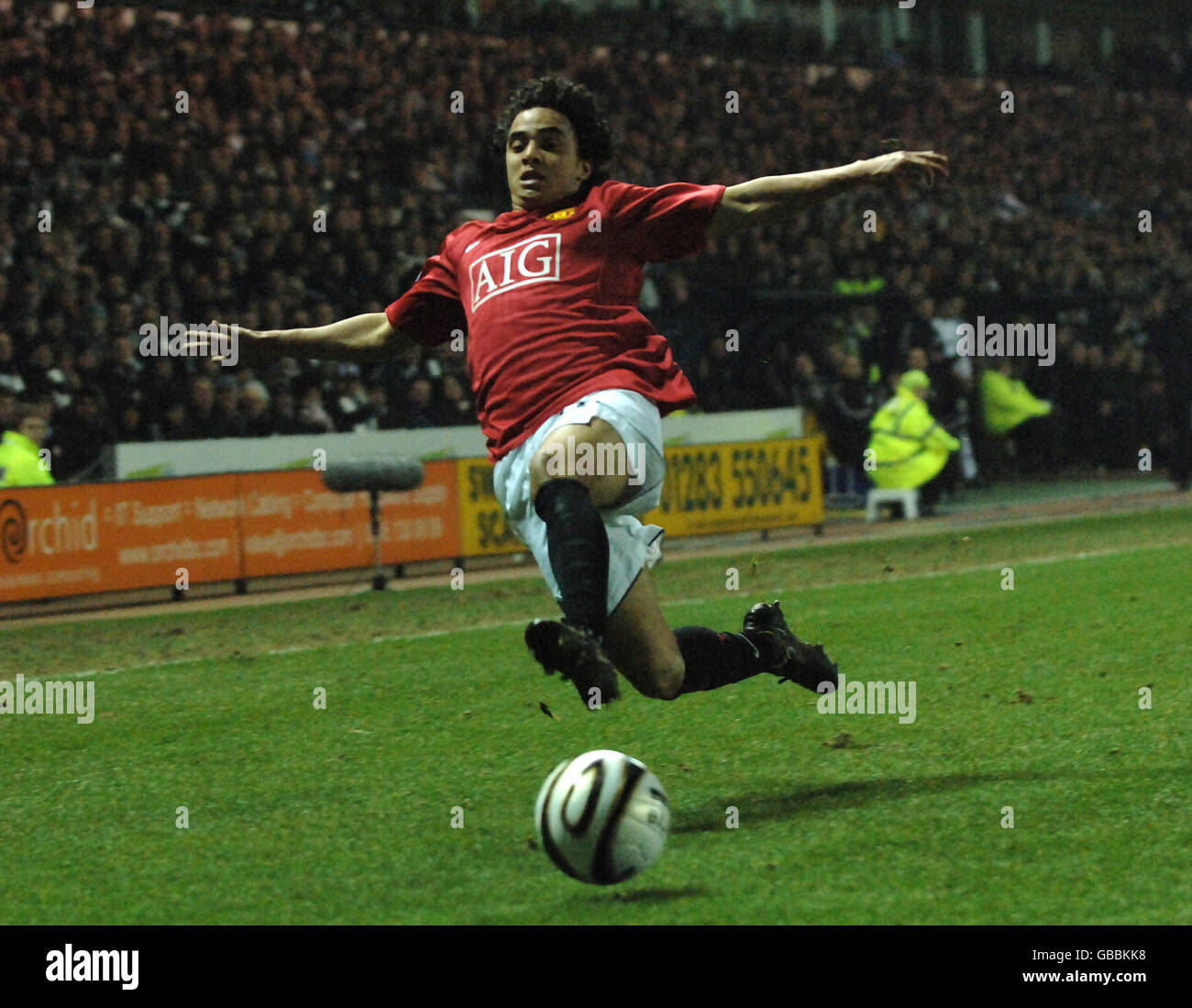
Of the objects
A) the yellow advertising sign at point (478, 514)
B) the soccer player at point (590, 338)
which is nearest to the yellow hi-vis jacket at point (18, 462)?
the yellow advertising sign at point (478, 514)

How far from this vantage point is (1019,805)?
17.7 ft

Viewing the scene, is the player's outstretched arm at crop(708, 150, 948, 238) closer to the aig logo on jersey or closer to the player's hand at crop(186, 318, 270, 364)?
the aig logo on jersey

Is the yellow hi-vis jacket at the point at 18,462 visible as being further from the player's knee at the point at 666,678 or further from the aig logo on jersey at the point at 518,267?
the player's knee at the point at 666,678

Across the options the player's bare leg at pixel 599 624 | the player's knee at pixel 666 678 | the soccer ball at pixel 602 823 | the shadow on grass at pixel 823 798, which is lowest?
the shadow on grass at pixel 823 798

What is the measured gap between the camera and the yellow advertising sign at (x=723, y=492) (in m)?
16.7

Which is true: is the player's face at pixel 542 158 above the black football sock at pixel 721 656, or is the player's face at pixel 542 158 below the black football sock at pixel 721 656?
above

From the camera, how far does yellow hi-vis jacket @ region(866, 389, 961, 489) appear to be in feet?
66.4

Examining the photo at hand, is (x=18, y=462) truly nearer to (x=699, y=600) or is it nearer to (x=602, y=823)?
(x=699, y=600)

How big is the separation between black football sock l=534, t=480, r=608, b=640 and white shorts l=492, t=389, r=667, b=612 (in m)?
0.18

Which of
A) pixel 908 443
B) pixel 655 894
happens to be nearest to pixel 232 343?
pixel 655 894

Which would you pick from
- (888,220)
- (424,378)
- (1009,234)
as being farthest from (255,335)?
(1009,234)

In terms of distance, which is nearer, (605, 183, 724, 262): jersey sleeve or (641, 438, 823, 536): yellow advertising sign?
(605, 183, 724, 262): jersey sleeve

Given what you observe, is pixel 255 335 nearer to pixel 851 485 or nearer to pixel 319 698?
pixel 319 698

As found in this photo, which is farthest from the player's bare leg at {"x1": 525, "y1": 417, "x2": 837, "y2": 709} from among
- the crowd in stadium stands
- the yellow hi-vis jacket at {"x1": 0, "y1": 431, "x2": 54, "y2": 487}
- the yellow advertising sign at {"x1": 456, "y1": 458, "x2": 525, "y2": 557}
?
the crowd in stadium stands
